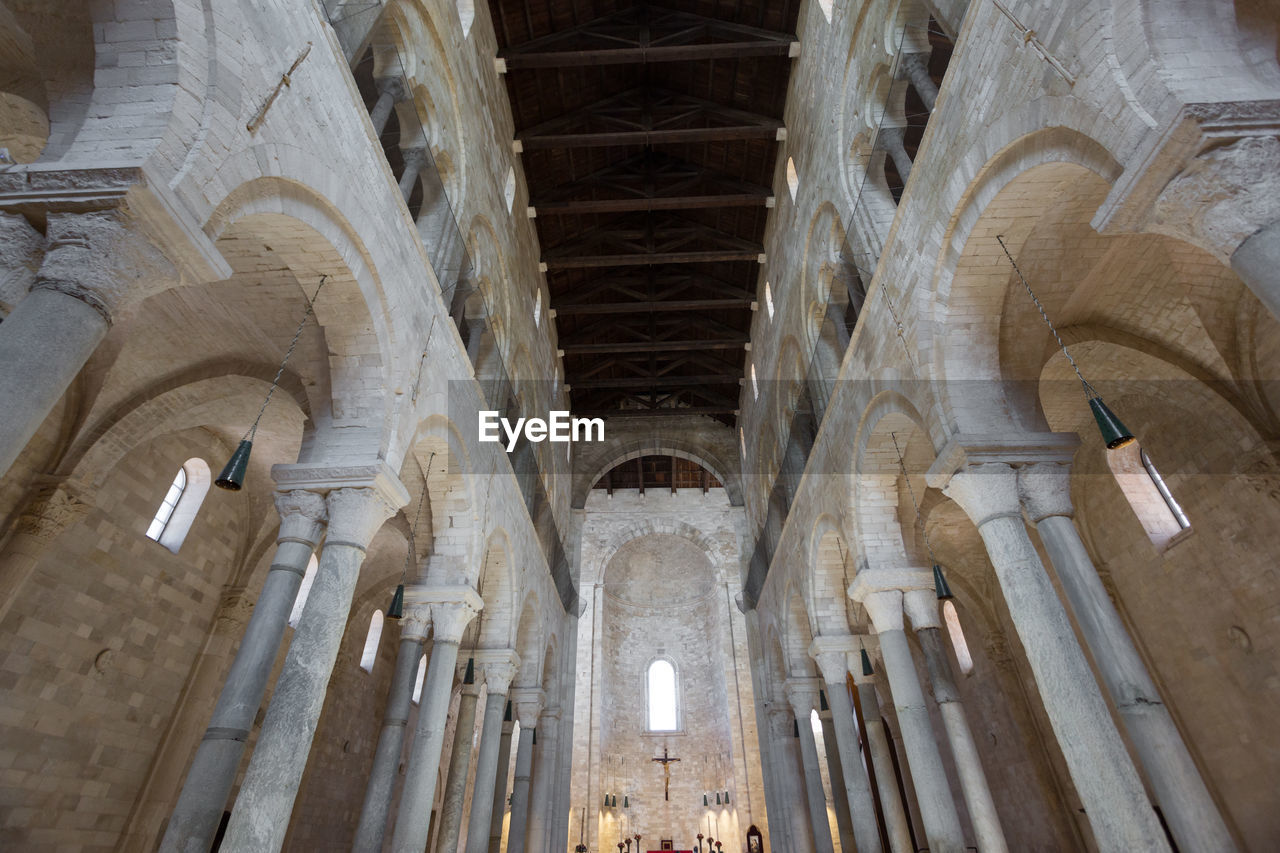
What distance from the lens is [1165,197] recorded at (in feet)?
13.8

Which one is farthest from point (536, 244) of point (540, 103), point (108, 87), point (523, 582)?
point (108, 87)

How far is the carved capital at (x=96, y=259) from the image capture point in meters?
3.78

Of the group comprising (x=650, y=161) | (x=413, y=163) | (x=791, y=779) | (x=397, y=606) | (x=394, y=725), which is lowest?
(x=394, y=725)

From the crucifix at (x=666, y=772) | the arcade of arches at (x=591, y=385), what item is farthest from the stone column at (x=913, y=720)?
the crucifix at (x=666, y=772)

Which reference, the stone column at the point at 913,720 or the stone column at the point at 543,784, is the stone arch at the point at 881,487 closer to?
the stone column at the point at 913,720

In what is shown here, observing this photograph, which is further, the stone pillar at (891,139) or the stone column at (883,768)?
the stone column at (883,768)

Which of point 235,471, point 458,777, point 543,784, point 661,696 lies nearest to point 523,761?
point 543,784

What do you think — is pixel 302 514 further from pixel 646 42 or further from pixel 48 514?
pixel 646 42

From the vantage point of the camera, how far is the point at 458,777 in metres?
12.0

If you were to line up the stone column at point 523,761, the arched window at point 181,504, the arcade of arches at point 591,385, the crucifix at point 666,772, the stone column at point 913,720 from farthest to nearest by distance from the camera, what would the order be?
the crucifix at point 666,772
the stone column at point 523,761
the arched window at point 181,504
the stone column at point 913,720
the arcade of arches at point 591,385

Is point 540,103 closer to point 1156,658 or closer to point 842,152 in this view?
point 842,152

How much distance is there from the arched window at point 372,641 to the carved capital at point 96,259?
15453mm

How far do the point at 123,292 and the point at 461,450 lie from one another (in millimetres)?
6237

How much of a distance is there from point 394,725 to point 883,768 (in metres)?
8.39
